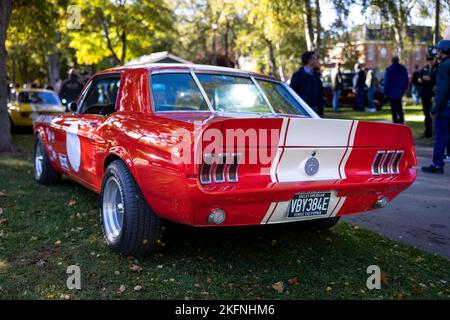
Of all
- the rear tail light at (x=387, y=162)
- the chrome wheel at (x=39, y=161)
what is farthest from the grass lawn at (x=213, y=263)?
the chrome wheel at (x=39, y=161)

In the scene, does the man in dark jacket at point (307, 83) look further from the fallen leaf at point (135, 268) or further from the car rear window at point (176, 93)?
the fallen leaf at point (135, 268)

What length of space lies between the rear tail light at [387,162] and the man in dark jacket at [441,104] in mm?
3834

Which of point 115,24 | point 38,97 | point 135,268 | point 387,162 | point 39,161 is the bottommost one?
point 135,268

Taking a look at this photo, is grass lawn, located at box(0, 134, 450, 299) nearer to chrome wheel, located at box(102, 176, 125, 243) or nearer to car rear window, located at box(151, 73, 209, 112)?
chrome wheel, located at box(102, 176, 125, 243)

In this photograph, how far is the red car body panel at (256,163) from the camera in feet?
9.90

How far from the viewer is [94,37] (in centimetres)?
2297

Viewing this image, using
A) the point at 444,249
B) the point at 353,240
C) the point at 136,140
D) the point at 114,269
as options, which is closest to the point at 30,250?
the point at 114,269

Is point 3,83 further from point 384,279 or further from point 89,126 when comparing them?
point 384,279

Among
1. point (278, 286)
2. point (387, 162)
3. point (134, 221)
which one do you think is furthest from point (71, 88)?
point (278, 286)

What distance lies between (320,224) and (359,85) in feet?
53.8

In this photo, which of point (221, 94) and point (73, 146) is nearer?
point (221, 94)

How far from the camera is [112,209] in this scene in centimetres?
404

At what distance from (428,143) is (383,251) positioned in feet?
23.5

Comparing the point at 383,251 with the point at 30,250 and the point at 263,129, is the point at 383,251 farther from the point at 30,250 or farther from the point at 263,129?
the point at 30,250
